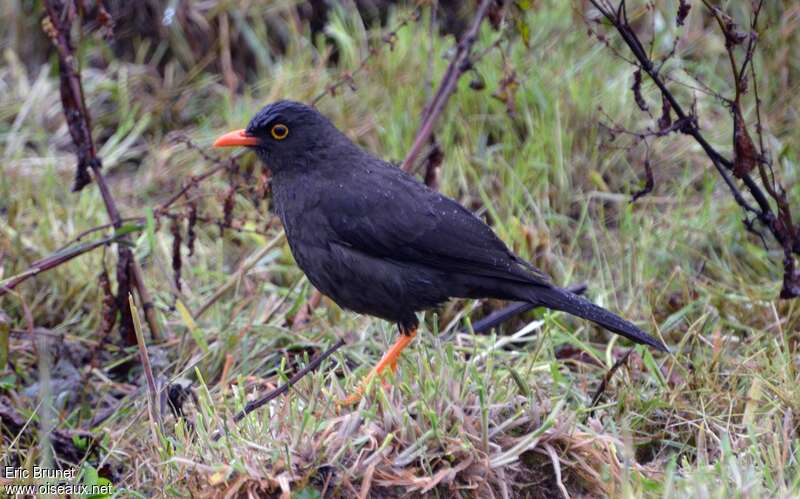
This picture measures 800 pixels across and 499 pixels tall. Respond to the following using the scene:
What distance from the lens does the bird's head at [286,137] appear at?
15.3 ft

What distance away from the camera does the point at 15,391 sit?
4.72 meters

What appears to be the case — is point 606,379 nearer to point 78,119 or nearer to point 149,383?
point 149,383

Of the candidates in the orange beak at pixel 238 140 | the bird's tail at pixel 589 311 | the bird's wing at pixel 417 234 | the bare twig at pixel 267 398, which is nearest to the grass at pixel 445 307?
the bare twig at pixel 267 398

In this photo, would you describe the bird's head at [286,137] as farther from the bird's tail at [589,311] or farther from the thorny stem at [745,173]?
the thorny stem at [745,173]

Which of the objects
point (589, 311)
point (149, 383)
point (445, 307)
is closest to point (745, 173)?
point (589, 311)

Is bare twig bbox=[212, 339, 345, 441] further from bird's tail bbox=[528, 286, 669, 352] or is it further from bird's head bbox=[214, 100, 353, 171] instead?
bird's head bbox=[214, 100, 353, 171]

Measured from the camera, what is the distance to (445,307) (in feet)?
17.5

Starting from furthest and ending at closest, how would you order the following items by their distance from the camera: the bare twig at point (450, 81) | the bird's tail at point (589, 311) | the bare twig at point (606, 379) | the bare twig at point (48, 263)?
1. the bare twig at point (450, 81)
2. the bare twig at point (48, 263)
3. the bare twig at point (606, 379)
4. the bird's tail at point (589, 311)

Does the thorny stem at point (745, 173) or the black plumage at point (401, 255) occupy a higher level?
the thorny stem at point (745, 173)

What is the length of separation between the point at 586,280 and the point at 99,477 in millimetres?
2601

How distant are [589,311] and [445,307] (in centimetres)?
122

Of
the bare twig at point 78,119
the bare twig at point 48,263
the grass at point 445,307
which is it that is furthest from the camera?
the bare twig at point 78,119

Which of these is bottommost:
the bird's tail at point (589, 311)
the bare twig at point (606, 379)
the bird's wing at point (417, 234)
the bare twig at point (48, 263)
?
the bare twig at point (48, 263)

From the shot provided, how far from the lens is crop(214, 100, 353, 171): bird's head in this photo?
468 centimetres
